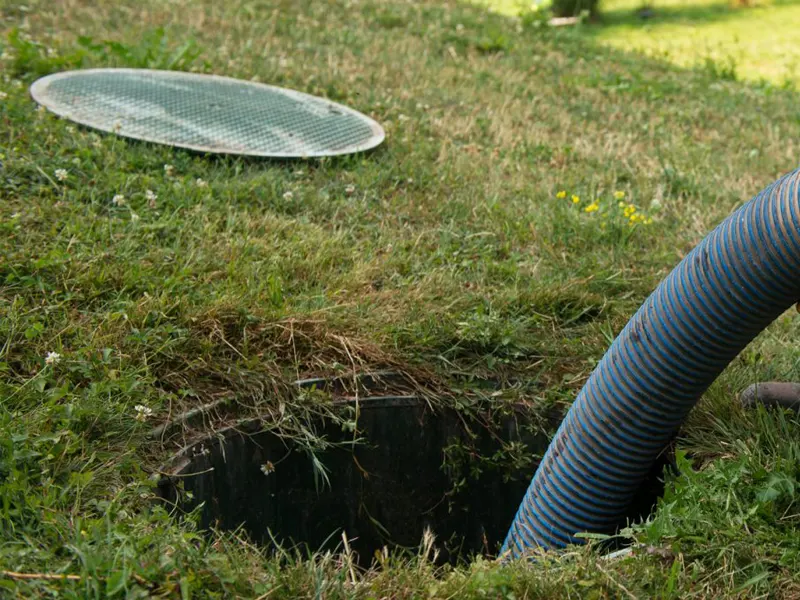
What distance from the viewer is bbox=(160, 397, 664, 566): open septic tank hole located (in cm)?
311

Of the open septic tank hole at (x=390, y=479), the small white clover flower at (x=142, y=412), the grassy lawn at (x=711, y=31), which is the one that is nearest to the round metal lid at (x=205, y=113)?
the open septic tank hole at (x=390, y=479)

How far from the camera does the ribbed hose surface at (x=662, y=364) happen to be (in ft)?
8.18

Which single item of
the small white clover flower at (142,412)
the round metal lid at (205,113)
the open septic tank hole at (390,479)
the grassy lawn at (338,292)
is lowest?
the open septic tank hole at (390,479)

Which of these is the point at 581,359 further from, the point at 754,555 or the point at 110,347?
the point at 110,347

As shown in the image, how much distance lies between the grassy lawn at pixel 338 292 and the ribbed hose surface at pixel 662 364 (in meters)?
0.21

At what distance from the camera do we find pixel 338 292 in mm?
3629

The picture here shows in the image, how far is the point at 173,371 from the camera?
3090 millimetres

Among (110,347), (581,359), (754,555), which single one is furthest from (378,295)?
(754,555)

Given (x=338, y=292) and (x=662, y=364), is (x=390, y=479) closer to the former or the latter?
(x=338, y=292)

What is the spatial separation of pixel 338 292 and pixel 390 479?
0.74 metres

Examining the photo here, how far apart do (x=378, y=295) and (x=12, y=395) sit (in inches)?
55.4

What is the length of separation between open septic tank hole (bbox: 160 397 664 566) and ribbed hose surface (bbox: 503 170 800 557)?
24 centimetres

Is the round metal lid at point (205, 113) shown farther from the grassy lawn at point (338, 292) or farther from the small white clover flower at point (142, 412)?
the small white clover flower at point (142, 412)

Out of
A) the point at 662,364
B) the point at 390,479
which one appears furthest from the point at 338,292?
the point at 662,364
